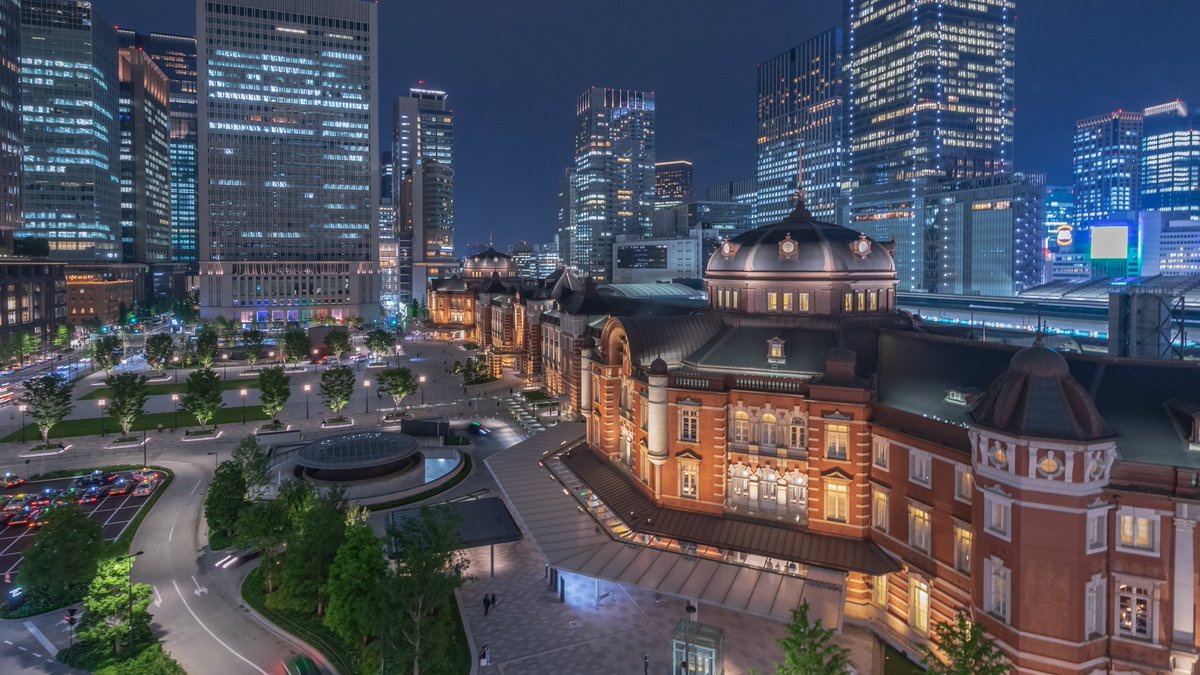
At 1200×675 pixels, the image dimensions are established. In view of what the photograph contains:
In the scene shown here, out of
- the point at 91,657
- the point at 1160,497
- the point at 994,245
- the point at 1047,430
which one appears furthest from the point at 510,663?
the point at 994,245

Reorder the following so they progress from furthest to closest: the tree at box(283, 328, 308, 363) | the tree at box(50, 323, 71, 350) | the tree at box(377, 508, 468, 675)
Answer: the tree at box(50, 323, 71, 350) → the tree at box(283, 328, 308, 363) → the tree at box(377, 508, 468, 675)

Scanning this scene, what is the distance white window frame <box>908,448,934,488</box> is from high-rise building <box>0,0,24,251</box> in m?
168

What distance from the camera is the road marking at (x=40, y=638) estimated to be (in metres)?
37.3

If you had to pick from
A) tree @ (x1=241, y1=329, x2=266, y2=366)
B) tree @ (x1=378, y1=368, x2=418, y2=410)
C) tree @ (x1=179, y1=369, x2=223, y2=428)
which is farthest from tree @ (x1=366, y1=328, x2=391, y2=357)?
tree @ (x1=179, y1=369, x2=223, y2=428)

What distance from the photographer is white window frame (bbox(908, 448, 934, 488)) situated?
38.3 meters

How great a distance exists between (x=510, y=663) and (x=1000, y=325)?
92.3 meters

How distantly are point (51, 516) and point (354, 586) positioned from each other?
69.1 ft

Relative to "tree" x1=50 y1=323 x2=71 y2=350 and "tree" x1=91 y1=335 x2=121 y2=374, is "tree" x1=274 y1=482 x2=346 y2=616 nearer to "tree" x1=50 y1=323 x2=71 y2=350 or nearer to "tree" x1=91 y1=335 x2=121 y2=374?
"tree" x1=91 y1=335 x2=121 y2=374

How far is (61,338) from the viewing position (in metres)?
144

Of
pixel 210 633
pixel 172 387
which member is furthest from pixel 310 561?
→ pixel 172 387

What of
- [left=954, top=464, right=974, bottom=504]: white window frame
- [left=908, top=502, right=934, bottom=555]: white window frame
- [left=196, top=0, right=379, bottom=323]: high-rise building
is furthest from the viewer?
[left=196, top=0, right=379, bottom=323]: high-rise building

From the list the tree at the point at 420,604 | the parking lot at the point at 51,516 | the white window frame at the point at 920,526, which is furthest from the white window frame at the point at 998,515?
the parking lot at the point at 51,516

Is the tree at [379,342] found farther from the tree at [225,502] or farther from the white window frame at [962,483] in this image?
the white window frame at [962,483]

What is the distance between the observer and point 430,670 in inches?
1345
